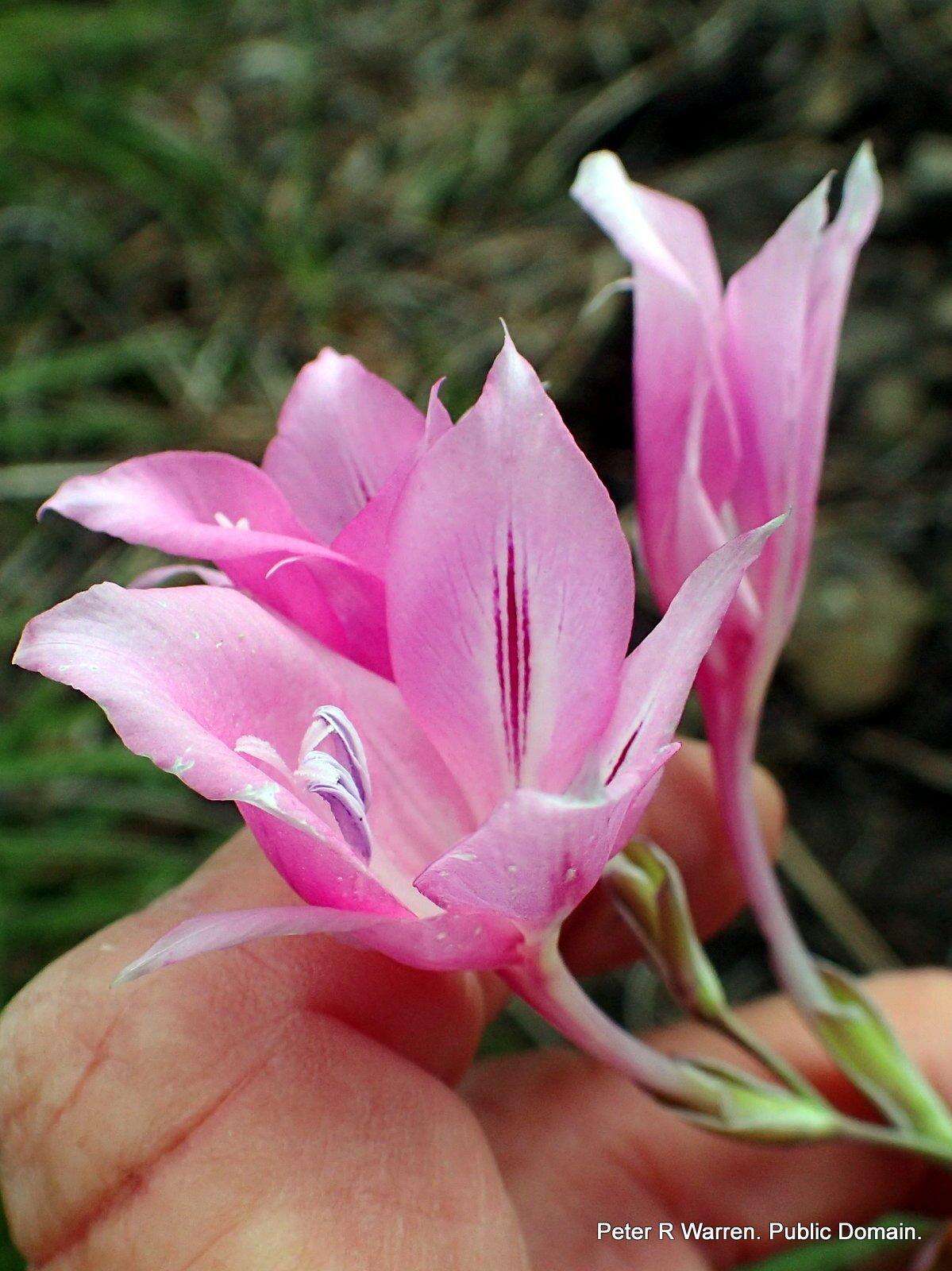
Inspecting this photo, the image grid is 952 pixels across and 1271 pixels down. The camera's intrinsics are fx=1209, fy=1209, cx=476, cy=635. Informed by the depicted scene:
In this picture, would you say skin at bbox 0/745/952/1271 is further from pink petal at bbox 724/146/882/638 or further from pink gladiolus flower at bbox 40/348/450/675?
pink petal at bbox 724/146/882/638

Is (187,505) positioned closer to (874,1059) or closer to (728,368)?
(728,368)

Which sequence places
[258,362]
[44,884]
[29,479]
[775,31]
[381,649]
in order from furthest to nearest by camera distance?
[775,31] < [258,362] < [29,479] < [44,884] < [381,649]

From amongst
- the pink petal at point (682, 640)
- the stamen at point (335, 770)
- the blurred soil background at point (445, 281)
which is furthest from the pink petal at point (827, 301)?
the blurred soil background at point (445, 281)

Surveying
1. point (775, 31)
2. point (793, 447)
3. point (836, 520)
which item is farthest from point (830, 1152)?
point (775, 31)

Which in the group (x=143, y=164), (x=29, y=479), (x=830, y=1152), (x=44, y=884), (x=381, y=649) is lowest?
(x=830, y=1152)

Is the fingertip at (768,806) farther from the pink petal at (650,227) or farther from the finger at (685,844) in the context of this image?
the pink petal at (650,227)

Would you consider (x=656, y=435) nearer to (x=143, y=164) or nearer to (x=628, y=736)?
(x=628, y=736)

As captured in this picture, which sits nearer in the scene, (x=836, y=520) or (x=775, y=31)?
(x=836, y=520)
